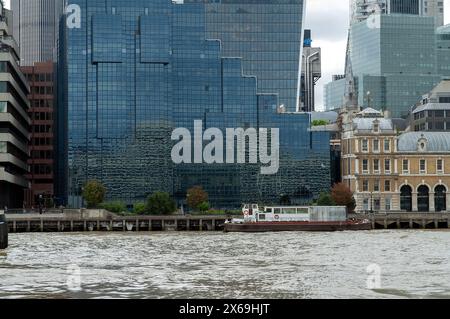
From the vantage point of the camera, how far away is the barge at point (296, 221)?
133 m

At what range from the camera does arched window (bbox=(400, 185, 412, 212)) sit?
18875 cm

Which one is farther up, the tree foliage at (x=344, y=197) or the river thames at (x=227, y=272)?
the tree foliage at (x=344, y=197)

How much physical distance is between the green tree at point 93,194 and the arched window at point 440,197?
223 ft

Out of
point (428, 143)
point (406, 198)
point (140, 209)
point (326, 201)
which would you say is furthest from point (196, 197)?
point (428, 143)

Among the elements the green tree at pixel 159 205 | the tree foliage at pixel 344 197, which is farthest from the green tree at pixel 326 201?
the green tree at pixel 159 205

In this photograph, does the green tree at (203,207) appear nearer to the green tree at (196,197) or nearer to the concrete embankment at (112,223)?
the green tree at (196,197)

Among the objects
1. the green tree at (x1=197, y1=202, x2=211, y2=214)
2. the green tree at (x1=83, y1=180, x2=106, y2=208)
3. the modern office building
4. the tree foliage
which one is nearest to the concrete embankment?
the modern office building

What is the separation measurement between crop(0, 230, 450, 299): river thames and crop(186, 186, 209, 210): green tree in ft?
343

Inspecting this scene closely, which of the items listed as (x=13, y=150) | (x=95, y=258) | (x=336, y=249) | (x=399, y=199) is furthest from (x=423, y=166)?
(x=95, y=258)

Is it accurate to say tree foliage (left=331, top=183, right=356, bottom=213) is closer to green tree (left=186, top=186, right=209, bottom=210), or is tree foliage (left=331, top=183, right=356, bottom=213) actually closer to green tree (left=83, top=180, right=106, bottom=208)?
green tree (left=186, top=186, right=209, bottom=210)

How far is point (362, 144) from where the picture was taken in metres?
188

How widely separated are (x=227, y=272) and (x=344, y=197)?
12851 centimetres

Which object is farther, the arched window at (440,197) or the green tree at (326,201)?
the arched window at (440,197)

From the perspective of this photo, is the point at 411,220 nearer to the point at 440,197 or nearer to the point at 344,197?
the point at 344,197
